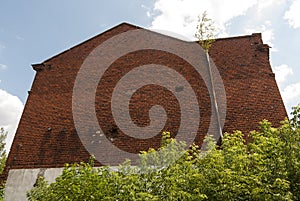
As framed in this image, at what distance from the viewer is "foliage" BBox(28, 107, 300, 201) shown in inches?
178

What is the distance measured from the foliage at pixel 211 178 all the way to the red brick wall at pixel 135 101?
301 centimetres

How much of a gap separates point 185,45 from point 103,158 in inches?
199

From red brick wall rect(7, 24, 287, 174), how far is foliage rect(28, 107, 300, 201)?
3.01 metres

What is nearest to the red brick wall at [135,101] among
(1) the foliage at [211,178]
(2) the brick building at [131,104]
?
(2) the brick building at [131,104]

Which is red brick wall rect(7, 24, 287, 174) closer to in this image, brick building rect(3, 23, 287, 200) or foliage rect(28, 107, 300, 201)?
brick building rect(3, 23, 287, 200)

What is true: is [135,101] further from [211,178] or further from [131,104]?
[211,178]

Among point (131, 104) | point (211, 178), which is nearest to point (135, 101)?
point (131, 104)

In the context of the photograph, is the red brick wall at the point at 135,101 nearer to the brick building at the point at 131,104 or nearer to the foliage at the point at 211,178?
the brick building at the point at 131,104

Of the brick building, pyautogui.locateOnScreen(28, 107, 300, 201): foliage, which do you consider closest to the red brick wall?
the brick building

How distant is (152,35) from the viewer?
1097cm

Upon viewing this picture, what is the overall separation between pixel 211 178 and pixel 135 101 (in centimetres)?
497

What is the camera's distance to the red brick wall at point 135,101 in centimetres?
845

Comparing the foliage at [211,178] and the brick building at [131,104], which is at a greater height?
the brick building at [131,104]

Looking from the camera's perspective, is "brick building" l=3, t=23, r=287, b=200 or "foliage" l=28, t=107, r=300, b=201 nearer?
"foliage" l=28, t=107, r=300, b=201
